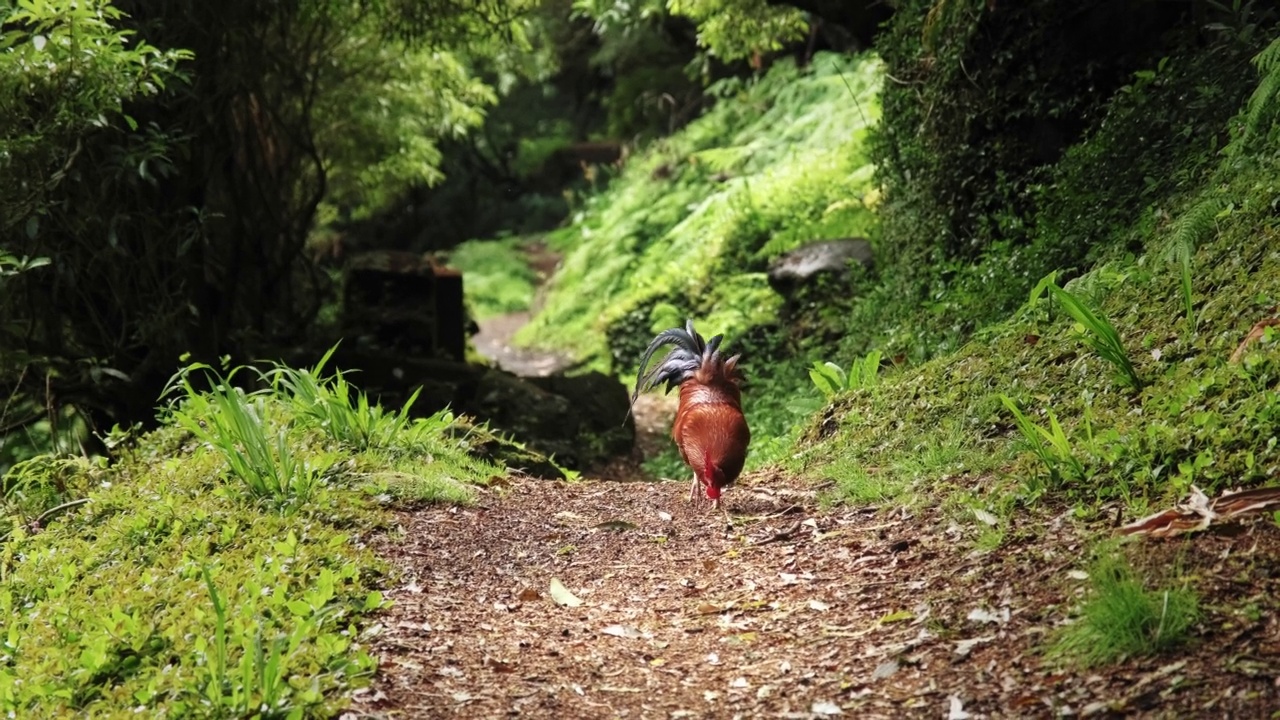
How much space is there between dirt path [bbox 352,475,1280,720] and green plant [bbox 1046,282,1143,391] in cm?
98

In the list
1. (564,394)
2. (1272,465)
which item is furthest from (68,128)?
(1272,465)

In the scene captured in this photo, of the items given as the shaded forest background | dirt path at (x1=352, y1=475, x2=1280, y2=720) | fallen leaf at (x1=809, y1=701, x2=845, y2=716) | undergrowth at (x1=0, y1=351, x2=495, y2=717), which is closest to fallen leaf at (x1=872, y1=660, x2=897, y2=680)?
dirt path at (x1=352, y1=475, x2=1280, y2=720)

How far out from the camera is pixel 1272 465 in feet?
11.3

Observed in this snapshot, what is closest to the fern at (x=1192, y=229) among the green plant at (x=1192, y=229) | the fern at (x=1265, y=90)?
the green plant at (x=1192, y=229)

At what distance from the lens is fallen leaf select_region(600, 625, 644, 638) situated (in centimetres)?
395

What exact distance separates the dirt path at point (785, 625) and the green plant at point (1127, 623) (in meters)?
0.05

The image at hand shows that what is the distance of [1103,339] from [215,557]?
12.2 ft

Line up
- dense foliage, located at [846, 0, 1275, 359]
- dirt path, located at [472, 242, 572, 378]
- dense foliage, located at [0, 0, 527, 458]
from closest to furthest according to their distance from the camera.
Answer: dense foliage, located at [846, 0, 1275, 359]
dense foliage, located at [0, 0, 527, 458]
dirt path, located at [472, 242, 572, 378]

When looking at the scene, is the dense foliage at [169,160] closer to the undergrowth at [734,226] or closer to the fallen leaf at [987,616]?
the undergrowth at [734,226]

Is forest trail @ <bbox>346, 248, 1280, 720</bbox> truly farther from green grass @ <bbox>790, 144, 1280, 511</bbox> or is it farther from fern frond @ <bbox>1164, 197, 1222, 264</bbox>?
fern frond @ <bbox>1164, 197, 1222, 264</bbox>

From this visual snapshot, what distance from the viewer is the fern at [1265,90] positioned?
4.95 meters

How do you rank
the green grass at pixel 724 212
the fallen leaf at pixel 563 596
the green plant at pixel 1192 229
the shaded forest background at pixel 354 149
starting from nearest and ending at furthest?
1. the fallen leaf at pixel 563 596
2. the green plant at pixel 1192 229
3. the shaded forest background at pixel 354 149
4. the green grass at pixel 724 212

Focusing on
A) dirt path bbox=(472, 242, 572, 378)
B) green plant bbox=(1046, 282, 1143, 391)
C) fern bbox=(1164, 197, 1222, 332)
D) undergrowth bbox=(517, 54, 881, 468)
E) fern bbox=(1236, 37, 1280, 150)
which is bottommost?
dirt path bbox=(472, 242, 572, 378)

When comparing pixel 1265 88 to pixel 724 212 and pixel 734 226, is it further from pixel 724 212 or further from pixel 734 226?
pixel 724 212
